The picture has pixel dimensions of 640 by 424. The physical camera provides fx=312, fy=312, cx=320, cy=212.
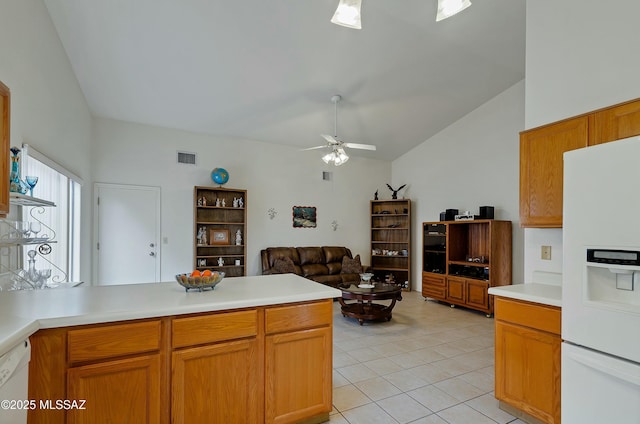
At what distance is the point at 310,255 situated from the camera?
6520mm

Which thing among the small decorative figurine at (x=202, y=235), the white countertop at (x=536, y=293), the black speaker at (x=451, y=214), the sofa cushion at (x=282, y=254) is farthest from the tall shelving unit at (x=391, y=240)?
the white countertop at (x=536, y=293)

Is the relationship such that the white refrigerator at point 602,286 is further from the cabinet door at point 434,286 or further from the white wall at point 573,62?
the cabinet door at point 434,286

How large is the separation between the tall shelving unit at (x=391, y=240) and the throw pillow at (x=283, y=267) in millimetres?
2048

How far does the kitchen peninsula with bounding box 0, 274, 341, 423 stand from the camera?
4.99ft

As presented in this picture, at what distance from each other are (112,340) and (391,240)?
20.9 ft

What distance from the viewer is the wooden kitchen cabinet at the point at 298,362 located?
78.9 inches

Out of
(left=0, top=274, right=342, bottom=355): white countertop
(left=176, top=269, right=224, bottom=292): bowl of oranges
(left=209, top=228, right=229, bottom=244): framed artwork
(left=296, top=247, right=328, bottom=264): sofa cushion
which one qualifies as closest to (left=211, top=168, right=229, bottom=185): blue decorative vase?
(left=209, top=228, right=229, bottom=244): framed artwork

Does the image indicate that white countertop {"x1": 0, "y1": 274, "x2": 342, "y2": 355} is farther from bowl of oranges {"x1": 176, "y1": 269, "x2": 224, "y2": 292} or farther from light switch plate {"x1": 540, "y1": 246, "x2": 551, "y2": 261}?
light switch plate {"x1": 540, "y1": 246, "x2": 551, "y2": 261}

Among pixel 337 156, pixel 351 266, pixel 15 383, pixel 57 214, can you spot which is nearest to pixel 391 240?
pixel 351 266

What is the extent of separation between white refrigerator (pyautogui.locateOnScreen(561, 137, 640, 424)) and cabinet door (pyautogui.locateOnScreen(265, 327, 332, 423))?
1431 millimetres

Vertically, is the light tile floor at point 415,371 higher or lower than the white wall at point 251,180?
lower

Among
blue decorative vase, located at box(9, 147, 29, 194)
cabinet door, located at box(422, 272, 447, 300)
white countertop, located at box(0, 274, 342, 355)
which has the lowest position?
cabinet door, located at box(422, 272, 447, 300)

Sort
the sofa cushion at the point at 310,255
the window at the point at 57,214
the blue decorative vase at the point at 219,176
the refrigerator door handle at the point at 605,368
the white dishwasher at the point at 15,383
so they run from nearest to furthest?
the white dishwasher at the point at 15,383 < the refrigerator door handle at the point at 605,368 < the window at the point at 57,214 < the blue decorative vase at the point at 219,176 < the sofa cushion at the point at 310,255

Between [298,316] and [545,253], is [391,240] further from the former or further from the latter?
[298,316]
